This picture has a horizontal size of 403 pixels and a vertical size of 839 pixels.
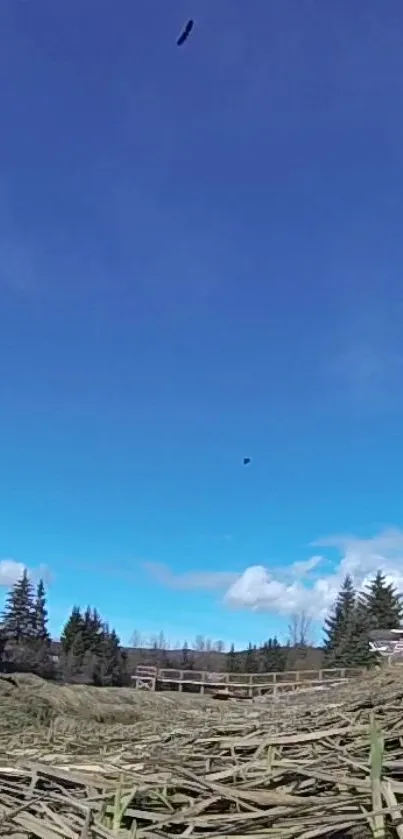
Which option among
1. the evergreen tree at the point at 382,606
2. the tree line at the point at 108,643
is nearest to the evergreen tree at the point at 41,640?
the tree line at the point at 108,643

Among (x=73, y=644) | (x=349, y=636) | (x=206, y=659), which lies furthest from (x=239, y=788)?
(x=206, y=659)

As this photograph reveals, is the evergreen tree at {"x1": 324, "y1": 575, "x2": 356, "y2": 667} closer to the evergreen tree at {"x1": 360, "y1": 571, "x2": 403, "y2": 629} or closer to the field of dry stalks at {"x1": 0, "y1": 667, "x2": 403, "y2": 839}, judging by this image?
the evergreen tree at {"x1": 360, "y1": 571, "x2": 403, "y2": 629}

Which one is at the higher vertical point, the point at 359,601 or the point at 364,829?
the point at 359,601

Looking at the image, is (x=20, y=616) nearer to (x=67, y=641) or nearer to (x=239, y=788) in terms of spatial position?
(x=67, y=641)

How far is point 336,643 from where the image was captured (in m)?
61.0

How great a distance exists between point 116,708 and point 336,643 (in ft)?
138

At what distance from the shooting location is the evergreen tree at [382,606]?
57781 millimetres

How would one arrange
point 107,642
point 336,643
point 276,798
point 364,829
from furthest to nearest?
point 107,642
point 336,643
point 276,798
point 364,829

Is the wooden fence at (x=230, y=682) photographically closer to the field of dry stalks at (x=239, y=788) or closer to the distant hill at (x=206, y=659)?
the distant hill at (x=206, y=659)

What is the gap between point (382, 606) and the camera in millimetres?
60062

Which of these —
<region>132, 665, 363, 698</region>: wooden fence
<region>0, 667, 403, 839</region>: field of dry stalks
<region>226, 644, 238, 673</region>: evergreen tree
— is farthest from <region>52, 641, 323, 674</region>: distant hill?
<region>0, 667, 403, 839</region>: field of dry stalks

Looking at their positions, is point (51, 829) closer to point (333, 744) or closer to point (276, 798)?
point (276, 798)

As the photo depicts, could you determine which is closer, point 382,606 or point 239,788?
point 239,788

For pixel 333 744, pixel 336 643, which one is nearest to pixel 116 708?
pixel 333 744
